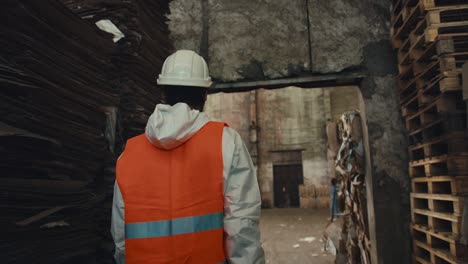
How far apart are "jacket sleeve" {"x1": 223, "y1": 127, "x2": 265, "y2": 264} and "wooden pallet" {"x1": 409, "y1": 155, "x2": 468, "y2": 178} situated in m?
1.91

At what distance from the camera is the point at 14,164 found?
6.52ft

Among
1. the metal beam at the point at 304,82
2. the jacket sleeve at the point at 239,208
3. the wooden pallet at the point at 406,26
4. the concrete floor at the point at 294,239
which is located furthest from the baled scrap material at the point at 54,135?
the concrete floor at the point at 294,239

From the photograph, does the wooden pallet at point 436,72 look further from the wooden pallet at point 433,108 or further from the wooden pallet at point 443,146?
the wooden pallet at point 443,146

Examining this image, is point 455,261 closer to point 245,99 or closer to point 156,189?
point 156,189

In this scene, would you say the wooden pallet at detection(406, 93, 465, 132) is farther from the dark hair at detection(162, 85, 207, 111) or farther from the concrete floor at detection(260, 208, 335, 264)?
the concrete floor at detection(260, 208, 335, 264)

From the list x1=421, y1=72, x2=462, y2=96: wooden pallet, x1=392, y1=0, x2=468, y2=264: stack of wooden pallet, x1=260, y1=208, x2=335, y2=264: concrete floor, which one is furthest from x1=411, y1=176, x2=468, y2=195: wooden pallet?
x1=260, y1=208, x2=335, y2=264: concrete floor

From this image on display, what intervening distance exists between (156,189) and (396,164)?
3.39 metres

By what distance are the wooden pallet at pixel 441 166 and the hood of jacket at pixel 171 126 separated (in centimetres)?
223

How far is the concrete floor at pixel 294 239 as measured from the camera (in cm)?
732

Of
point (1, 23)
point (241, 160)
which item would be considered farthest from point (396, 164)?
point (1, 23)

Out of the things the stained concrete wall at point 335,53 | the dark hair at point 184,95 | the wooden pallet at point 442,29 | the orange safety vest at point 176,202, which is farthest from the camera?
the stained concrete wall at point 335,53

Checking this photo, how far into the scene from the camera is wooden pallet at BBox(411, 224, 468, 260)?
2.64m

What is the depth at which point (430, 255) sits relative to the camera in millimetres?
3275

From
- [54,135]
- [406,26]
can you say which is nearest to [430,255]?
[406,26]
